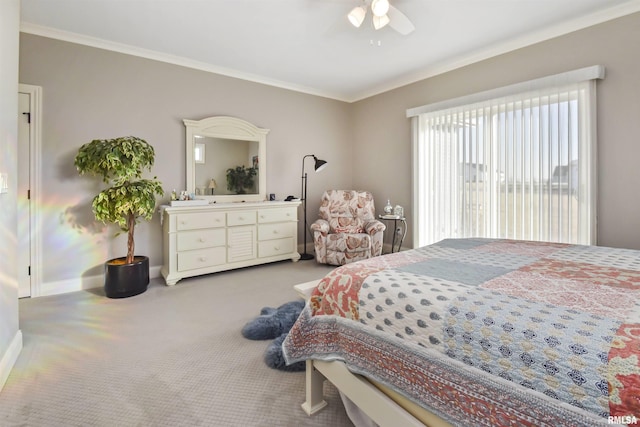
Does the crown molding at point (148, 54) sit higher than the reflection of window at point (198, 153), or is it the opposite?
the crown molding at point (148, 54)

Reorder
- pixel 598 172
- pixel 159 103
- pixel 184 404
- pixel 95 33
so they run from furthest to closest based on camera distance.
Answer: pixel 159 103 < pixel 95 33 < pixel 598 172 < pixel 184 404

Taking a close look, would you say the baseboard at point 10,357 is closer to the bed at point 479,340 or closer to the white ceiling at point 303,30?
the bed at point 479,340

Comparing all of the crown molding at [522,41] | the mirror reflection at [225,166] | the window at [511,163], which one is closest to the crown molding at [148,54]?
the mirror reflection at [225,166]

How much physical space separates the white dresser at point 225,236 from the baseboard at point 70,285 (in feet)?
2.07

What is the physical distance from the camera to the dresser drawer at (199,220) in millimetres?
3414

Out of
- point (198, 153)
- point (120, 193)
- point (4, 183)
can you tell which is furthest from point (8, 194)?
point (198, 153)

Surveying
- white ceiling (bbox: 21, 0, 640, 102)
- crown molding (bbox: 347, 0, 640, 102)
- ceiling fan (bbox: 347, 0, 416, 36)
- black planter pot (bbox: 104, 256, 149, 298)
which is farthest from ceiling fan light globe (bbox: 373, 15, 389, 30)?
black planter pot (bbox: 104, 256, 149, 298)

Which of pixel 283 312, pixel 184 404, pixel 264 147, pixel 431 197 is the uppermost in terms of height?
pixel 264 147

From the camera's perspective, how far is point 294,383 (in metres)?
1.68

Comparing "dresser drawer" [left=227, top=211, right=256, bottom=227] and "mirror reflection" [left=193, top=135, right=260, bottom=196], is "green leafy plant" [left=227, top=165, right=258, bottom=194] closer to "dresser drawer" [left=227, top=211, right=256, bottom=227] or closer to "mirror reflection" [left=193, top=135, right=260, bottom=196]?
"mirror reflection" [left=193, top=135, right=260, bottom=196]

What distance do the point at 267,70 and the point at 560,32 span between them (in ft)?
10.4

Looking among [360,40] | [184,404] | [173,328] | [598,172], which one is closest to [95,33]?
[360,40]

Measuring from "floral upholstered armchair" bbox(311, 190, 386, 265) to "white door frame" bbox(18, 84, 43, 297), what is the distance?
2854 millimetres

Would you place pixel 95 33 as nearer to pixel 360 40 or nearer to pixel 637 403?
pixel 360 40
